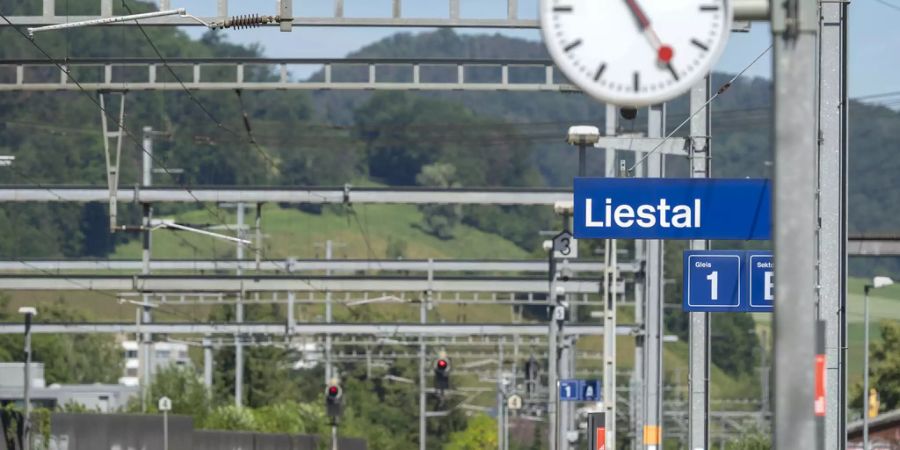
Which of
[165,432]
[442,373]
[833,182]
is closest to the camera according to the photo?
[833,182]

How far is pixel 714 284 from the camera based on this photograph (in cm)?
1875

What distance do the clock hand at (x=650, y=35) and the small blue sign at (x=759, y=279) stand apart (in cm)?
1058

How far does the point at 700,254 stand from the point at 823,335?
1141cm

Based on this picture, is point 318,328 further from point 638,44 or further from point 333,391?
point 638,44

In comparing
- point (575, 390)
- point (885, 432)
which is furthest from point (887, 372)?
point (575, 390)

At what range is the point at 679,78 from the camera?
7.64 metres

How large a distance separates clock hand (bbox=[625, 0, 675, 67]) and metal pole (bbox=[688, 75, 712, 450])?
557 inches

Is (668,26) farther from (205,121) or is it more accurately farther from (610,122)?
(205,121)

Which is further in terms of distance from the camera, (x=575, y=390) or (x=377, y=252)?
(x=377, y=252)

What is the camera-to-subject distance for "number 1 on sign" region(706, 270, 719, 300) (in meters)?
18.7

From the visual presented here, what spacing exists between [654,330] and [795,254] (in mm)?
22864

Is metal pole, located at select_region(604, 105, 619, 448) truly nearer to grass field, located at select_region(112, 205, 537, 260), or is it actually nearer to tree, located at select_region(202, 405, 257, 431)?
tree, located at select_region(202, 405, 257, 431)

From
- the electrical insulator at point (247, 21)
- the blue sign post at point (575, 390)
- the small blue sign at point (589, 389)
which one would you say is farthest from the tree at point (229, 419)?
the electrical insulator at point (247, 21)

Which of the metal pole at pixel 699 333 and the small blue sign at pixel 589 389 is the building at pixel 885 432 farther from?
the metal pole at pixel 699 333
